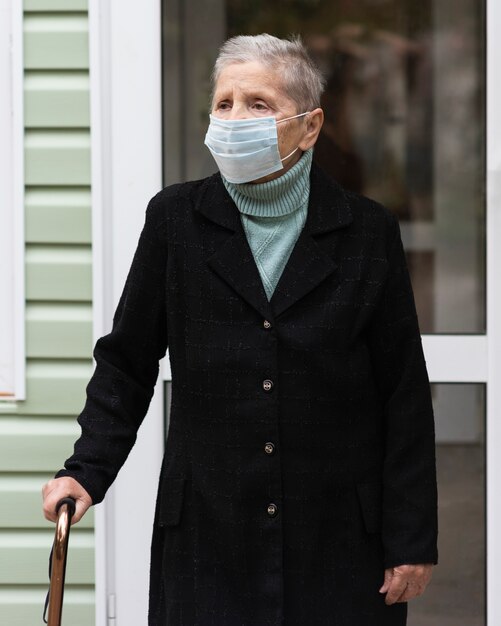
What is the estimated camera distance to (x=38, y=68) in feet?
11.2

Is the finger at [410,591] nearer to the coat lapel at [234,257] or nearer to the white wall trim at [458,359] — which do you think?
the coat lapel at [234,257]

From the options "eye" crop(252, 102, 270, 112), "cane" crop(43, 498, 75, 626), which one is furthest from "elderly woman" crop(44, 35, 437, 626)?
"cane" crop(43, 498, 75, 626)

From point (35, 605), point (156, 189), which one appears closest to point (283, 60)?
point (156, 189)

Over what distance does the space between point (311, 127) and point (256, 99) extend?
0.15 meters

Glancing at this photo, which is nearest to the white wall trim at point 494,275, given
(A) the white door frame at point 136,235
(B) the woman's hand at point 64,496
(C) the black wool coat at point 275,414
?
(A) the white door frame at point 136,235

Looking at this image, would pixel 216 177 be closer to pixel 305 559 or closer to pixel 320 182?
pixel 320 182

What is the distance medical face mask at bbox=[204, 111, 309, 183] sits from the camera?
7.78 feet

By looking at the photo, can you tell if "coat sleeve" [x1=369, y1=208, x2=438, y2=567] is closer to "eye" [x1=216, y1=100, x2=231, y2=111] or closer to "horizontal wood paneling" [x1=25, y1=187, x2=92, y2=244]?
"eye" [x1=216, y1=100, x2=231, y2=111]

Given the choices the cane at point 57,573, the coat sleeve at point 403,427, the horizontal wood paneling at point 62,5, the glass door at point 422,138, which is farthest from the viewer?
the glass door at point 422,138

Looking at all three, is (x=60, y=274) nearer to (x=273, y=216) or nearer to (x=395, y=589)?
(x=273, y=216)

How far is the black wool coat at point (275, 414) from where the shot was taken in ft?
7.95

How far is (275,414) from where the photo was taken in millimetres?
2404

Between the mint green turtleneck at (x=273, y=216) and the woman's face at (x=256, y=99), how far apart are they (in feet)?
0.13

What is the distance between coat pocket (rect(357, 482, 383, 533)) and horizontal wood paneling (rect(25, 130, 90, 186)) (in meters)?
1.39
